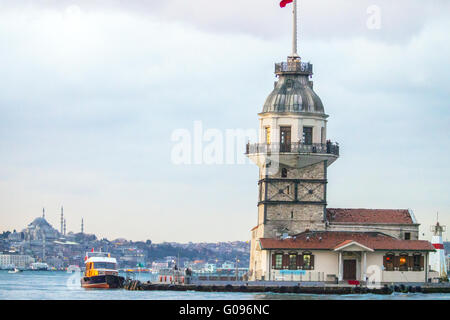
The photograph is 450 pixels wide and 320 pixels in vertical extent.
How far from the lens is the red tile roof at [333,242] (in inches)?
3595

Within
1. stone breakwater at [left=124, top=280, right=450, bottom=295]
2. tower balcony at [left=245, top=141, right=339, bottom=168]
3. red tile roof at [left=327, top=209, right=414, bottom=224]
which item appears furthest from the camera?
red tile roof at [left=327, top=209, right=414, bottom=224]

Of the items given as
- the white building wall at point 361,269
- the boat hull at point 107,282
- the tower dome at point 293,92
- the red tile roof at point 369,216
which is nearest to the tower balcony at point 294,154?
the tower dome at point 293,92

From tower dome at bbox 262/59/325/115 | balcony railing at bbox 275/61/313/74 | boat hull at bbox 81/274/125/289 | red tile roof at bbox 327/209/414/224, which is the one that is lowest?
boat hull at bbox 81/274/125/289

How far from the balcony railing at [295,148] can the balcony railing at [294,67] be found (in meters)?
5.23

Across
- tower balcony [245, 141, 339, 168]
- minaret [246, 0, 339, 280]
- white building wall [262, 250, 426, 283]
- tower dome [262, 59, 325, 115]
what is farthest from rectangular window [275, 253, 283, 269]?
tower dome [262, 59, 325, 115]

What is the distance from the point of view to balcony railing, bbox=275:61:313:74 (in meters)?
95.4

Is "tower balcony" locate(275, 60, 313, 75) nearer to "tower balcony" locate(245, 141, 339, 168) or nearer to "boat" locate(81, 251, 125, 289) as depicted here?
"tower balcony" locate(245, 141, 339, 168)

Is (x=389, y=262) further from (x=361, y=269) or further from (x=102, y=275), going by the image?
(x=102, y=275)

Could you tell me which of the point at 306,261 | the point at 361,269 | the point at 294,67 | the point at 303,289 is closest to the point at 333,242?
the point at 306,261

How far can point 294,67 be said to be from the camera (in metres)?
95.4

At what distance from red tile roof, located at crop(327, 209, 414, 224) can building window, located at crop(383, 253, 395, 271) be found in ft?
12.3

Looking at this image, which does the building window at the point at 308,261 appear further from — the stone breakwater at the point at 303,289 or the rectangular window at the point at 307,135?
the rectangular window at the point at 307,135
